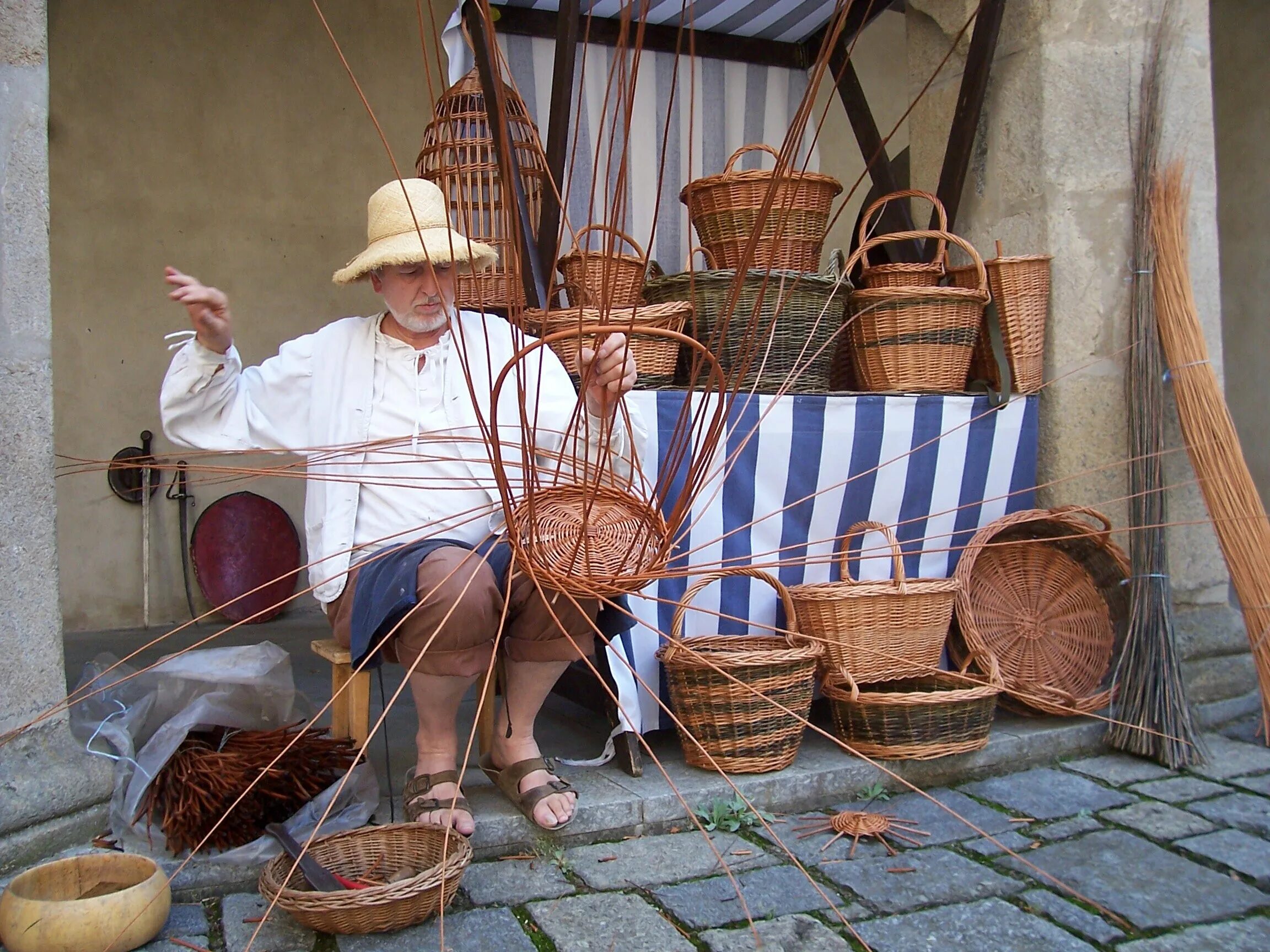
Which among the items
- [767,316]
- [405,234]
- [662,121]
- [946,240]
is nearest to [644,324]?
[405,234]

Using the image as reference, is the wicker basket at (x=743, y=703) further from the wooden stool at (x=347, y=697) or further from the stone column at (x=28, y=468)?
the stone column at (x=28, y=468)

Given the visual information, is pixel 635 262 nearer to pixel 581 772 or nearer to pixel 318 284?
pixel 581 772

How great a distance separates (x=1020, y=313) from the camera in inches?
110

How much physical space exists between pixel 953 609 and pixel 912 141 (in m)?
1.48

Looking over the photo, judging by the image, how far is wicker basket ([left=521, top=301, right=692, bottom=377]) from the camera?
7.30 feet

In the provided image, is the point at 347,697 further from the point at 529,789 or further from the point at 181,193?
the point at 181,193

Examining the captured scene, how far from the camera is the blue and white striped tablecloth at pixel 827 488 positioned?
7.81 feet

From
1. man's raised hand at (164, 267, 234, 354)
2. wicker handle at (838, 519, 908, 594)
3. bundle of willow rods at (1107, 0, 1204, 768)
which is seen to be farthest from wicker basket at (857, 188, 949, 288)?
man's raised hand at (164, 267, 234, 354)

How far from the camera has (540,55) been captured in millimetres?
3258

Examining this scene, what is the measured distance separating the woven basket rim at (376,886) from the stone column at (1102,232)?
185 centimetres

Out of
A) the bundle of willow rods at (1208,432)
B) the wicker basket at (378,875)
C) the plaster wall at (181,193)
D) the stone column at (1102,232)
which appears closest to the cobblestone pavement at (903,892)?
the wicker basket at (378,875)

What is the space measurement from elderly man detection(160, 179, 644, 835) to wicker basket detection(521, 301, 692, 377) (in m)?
0.11

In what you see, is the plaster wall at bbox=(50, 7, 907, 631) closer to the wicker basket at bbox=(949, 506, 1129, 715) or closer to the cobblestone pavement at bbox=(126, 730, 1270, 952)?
the wicker basket at bbox=(949, 506, 1129, 715)

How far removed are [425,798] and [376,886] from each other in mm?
407
